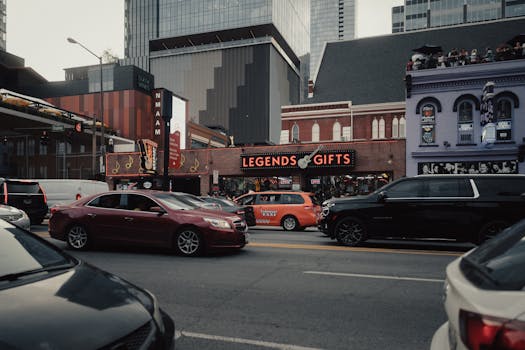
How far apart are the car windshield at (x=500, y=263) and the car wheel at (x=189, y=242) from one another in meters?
6.71

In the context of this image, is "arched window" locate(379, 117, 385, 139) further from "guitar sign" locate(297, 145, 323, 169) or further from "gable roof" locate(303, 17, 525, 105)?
"guitar sign" locate(297, 145, 323, 169)

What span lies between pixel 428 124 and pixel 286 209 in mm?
14854

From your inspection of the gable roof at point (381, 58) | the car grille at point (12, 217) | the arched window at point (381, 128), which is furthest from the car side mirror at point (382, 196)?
the gable roof at point (381, 58)

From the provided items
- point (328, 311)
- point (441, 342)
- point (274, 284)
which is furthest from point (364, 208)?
point (441, 342)

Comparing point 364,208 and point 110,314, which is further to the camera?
point 364,208

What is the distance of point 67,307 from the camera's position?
240 cm

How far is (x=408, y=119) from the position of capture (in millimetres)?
26484

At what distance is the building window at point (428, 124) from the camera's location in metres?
26.0

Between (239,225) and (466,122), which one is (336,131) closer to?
(466,122)

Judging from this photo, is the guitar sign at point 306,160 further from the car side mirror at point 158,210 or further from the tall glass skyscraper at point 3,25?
the tall glass skyscraper at point 3,25

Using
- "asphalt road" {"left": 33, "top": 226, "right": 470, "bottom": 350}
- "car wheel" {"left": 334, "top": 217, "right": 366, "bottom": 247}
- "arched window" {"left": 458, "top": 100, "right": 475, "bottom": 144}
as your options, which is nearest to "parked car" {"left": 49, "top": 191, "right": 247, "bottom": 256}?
"asphalt road" {"left": 33, "top": 226, "right": 470, "bottom": 350}

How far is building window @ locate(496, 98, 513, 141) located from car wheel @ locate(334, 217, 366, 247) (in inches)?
749

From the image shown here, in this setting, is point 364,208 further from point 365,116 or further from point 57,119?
point 57,119

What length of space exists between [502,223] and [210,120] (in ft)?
313
